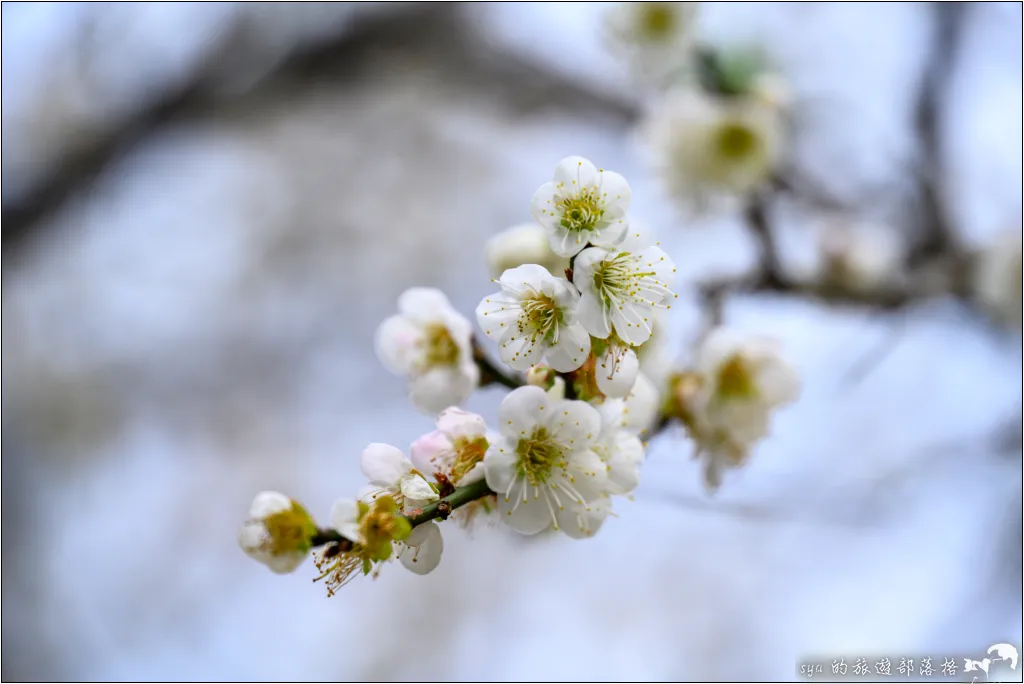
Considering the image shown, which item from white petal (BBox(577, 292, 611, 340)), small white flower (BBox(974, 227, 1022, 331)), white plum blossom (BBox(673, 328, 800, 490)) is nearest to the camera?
white petal (BBox(577, 292, 611, 340))

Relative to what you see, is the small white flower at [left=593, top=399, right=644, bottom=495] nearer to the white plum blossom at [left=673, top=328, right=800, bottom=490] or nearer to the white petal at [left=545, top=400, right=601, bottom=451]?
the white petal at [left=545, top=400, right=601, bottom=451]

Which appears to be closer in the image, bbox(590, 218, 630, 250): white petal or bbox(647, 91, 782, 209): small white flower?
bbox(590, 218, 630, 250): white petal

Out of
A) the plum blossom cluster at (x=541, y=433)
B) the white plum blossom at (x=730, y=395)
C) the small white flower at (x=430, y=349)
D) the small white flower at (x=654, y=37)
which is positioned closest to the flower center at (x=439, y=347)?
the small white flower at (x=430, y=349)

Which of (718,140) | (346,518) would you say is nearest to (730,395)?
(346,518)

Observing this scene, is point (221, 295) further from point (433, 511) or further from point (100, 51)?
point (433, 511)

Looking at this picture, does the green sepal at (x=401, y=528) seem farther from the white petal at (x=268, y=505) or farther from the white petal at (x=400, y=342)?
the white petal at (x=400, y=342)

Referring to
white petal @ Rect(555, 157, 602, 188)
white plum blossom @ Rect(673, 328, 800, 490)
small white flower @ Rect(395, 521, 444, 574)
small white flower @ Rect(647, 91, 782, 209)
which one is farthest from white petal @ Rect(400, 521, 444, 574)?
small white flower @ Rect(647, 91, 782, 209)

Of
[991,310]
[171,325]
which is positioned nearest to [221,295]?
[171,325]
